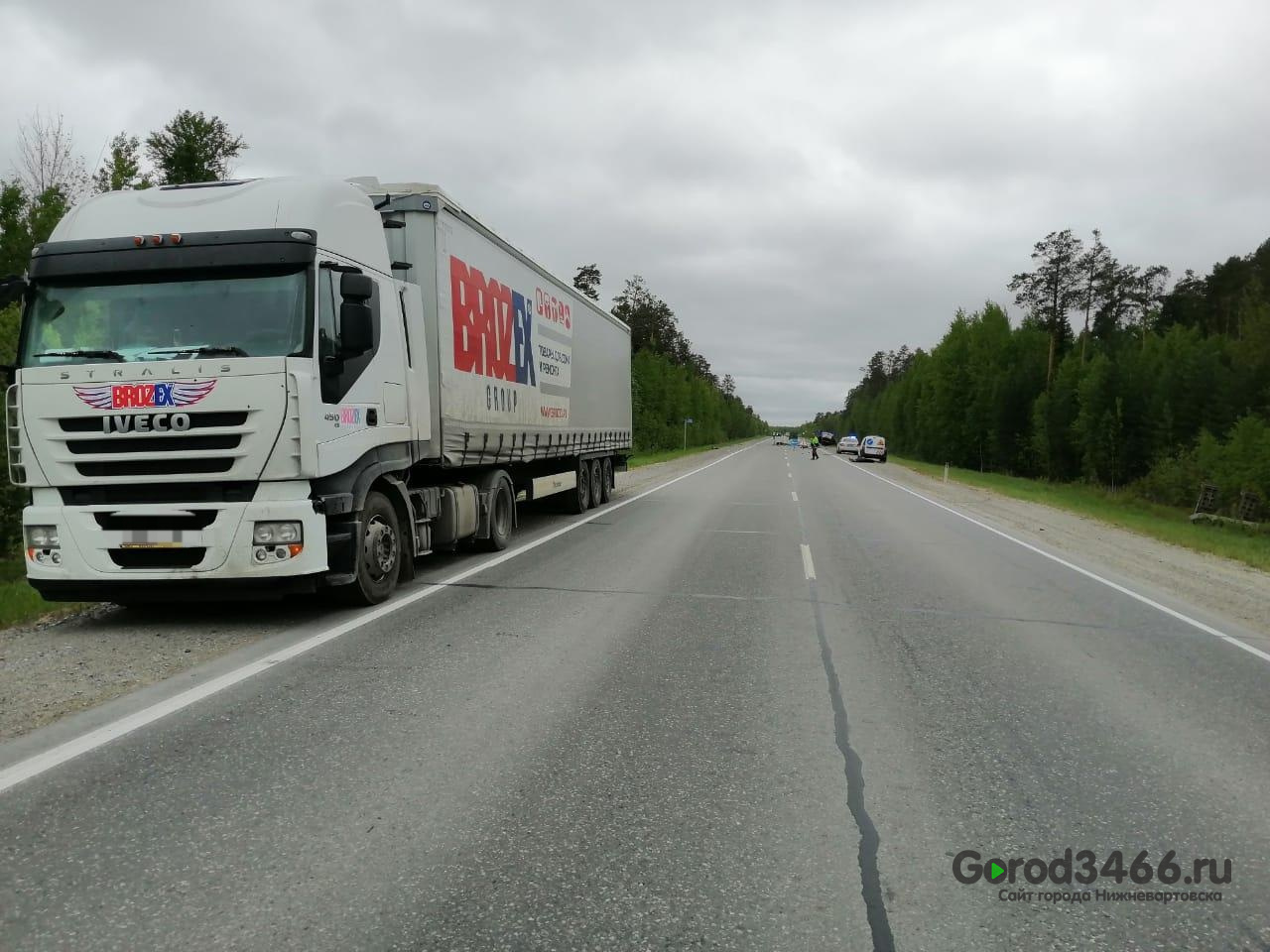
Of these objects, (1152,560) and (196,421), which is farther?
(1152,560)

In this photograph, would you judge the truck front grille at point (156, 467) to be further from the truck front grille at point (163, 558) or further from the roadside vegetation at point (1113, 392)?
the roadside vegetation at point (1113, 392)

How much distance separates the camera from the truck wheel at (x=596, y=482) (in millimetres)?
18500

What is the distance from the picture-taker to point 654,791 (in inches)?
151

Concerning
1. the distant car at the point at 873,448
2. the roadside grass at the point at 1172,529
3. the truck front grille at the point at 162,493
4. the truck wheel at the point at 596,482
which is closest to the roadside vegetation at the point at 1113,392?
the roadside grass at the point at 1172,529

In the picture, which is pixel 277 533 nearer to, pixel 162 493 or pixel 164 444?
pixel 162 493

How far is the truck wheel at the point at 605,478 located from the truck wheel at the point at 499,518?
679cm

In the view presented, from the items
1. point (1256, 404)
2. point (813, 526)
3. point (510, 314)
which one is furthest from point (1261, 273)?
point (510, 314)

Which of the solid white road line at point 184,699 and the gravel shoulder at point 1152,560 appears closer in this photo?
the solid white road line at point 184,699

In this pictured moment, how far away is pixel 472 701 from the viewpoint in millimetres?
5062

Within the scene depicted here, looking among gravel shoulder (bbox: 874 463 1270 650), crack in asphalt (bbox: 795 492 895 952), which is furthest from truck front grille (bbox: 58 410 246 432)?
gravel shoulder (bbox: 874 463 1270 650)

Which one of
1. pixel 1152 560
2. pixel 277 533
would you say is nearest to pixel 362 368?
pixel 277 533

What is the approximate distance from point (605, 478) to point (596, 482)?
3.18 ft

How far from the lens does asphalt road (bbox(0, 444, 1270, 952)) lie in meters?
2.81

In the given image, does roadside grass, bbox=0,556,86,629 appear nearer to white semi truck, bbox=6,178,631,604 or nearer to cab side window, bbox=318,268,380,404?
white semi truck, bbox=6,178,631,604
